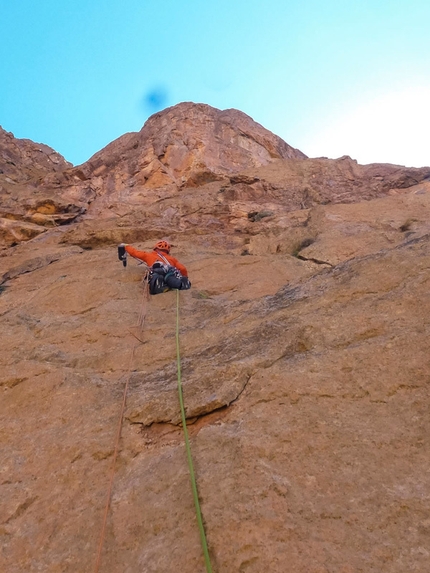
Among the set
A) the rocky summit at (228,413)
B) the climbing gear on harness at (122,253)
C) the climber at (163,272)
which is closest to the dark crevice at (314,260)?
the rocky summit at (228,413)

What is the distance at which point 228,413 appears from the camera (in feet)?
13.0

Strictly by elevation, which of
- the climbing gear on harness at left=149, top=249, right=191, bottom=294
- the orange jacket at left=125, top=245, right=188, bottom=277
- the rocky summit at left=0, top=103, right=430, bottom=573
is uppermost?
the orange jacket at left=125, top=245, right=188, bottom=277

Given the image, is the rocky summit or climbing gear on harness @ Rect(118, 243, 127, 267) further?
climbing gear on harness @ Rect(118, 243, 127, 267)

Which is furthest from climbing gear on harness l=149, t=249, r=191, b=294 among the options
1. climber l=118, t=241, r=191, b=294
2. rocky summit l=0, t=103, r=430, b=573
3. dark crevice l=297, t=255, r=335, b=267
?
dark crevice l=297, t=255, r=335, b=267

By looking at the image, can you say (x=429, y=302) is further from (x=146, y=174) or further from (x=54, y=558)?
(x=146, y=174)

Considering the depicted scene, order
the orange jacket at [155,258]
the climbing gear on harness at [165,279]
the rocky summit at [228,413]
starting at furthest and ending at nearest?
the orange jacket at [155,258]
the climbing gear on harness at [165,279]
the rocky summit at [228,413]

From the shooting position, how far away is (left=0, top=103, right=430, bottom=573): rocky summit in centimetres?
277

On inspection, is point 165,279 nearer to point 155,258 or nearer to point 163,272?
point 163,272

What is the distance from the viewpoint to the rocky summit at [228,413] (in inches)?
109

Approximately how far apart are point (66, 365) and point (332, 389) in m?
2.95

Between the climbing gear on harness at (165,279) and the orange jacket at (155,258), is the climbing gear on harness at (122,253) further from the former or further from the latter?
the climbing gear on harness at (165,279)

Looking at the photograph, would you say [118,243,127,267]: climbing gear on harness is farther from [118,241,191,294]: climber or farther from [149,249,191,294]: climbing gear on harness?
[149,249,191,294]: climbing gear on harness

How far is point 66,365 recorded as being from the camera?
5422 millimetres

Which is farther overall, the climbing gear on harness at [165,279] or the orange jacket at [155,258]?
the orange jacket at [155,258]
